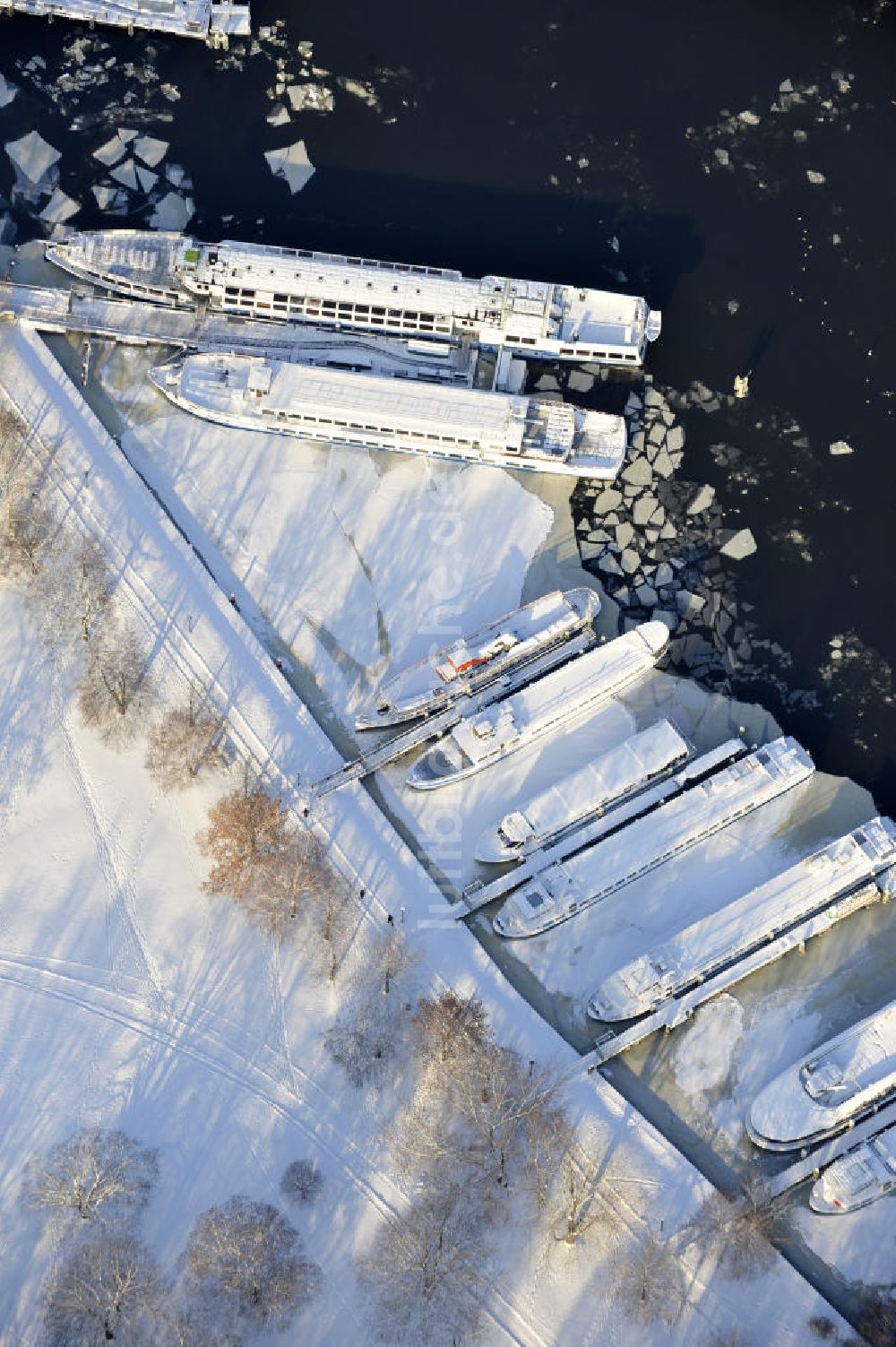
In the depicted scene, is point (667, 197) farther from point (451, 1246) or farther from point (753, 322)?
point (451, 1246)

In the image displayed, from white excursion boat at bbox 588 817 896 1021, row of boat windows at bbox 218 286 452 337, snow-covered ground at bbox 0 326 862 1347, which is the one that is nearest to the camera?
snow-covered ground at bbox 0 326 862 1347

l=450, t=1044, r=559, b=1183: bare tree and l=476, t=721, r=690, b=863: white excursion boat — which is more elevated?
l=476, t=721, r=690, b=863: white excursion boat

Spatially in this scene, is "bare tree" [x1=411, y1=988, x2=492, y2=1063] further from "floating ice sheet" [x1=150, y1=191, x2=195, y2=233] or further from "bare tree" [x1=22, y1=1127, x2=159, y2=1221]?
"floating ice sheet" [x1=150, y1=191, x2=195, y2=233]

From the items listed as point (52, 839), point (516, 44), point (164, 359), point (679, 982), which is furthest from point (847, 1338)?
point (516, 44)

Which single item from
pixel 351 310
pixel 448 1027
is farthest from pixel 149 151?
pixel 448 1027

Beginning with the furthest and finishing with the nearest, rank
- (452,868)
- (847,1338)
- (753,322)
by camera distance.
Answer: (753,322) < (452,868) < (847,1338)

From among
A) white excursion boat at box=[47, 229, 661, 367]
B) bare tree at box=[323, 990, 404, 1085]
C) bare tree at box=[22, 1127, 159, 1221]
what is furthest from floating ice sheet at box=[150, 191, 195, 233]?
bare tree at box=[22, 1127, 159, 1221]
